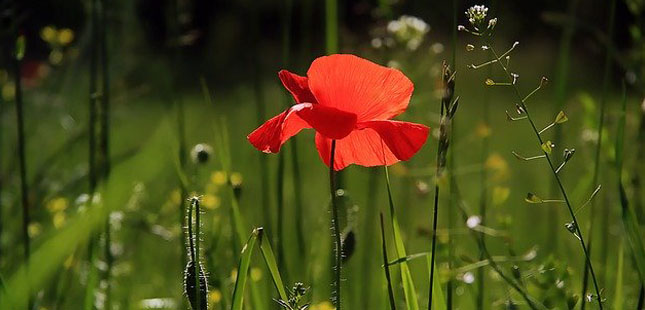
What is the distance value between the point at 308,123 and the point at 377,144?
10 cm

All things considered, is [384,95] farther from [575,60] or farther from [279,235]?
[575,60]

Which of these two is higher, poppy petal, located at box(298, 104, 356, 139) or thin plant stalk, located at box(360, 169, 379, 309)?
poppy petal, located at box(298, 104, 356, 139)

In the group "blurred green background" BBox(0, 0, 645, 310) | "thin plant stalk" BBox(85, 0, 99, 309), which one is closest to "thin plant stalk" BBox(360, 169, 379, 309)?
"blurred green background" BBox(0, 0, 645, 310)

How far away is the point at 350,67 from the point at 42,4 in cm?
582

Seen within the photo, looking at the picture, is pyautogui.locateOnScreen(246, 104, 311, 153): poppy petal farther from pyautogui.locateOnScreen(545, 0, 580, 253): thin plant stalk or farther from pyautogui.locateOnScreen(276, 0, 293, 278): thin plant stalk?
pyautogui.locateOnScreen(545, 0, 580, 253): thin plant stalk

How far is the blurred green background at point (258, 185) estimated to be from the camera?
1081 millimetres

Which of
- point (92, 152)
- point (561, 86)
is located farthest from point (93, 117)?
point (561, 86)

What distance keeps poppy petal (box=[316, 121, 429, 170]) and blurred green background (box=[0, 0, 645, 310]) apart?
0.08m

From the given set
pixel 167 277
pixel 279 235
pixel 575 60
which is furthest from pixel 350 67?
pixel 575 60

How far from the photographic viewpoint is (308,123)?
82 centimetres

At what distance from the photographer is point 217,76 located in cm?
721

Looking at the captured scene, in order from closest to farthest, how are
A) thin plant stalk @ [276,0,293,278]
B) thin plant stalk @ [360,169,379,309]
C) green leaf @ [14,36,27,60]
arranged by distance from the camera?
green leaf @ [14,36,27,60], thin plant stalk @ [276,0,293,278], thin plant stalk @ [360,169,379,309]

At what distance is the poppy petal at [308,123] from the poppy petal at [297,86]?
3 cm

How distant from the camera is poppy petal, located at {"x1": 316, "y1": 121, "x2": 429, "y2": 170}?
0.82m
